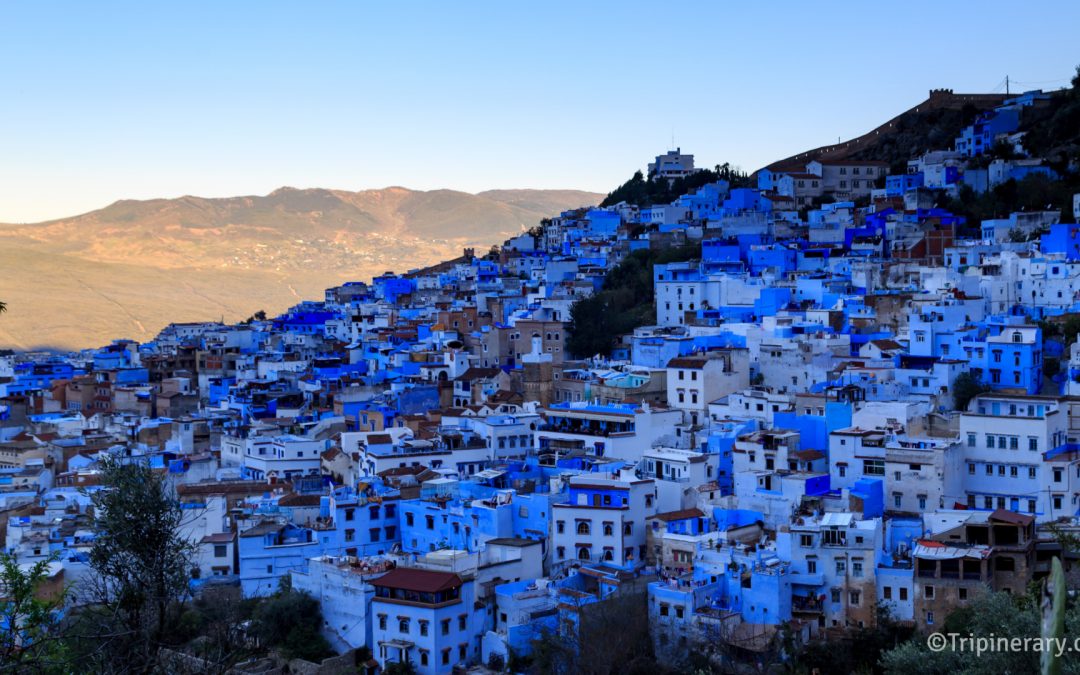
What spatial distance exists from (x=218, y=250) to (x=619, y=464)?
308 ft

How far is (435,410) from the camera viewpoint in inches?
890

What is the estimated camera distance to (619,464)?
1742 cm

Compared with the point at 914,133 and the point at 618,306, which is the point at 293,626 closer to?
the point at 618,306

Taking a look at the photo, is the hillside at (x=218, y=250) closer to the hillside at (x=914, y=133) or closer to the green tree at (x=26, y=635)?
the hillside at (x=914, y=133)

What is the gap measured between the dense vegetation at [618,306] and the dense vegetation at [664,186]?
30.3 ft

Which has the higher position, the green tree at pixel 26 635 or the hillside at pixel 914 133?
the hillside at pixel 914 133

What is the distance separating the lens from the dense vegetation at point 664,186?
42.7 m

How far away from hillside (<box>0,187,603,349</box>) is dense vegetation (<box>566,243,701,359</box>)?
33.6 m

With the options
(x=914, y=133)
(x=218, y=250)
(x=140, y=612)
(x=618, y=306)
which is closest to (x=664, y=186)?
(x=914, y=133)

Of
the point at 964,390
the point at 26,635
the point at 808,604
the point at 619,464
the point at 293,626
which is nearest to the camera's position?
the point at 26,635

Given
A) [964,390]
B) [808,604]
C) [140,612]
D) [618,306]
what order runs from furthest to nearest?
[618,306]
[964,390]
[808,604]
[140,612]

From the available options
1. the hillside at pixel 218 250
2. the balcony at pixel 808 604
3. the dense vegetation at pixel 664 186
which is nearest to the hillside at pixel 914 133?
the dense vegetation at pixel 664 186

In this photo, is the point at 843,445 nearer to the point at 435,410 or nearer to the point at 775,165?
the point at 435,410

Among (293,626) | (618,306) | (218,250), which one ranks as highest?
(218,250)
